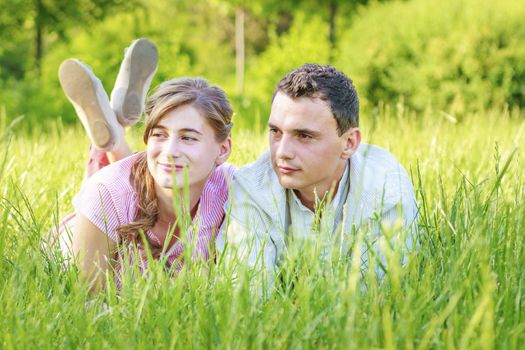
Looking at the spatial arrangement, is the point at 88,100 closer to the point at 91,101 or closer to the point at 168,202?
the point at 91,101

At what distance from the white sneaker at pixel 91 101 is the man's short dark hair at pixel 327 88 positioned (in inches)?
42.1

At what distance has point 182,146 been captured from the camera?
105 inches

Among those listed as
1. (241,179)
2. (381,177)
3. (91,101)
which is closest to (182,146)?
(241,179)

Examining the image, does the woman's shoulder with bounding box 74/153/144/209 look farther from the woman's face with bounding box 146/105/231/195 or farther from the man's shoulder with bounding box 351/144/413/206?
the man's shoulder with bounding box 351/144/413/206

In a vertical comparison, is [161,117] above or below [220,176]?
above

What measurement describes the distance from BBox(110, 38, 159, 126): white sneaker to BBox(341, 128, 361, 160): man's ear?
1283 millimetres

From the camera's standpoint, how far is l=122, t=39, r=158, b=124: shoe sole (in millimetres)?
3533

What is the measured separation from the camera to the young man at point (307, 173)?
8.13ft

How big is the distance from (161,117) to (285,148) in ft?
1.78

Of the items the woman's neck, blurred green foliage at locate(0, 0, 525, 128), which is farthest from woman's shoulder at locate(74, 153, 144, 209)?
blurred green foliage at locate(0, 0, 525, 128)

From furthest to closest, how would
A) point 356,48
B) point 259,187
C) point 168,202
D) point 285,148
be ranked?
point 356,48 → point 168,202 → point 259,187 → point 285,148

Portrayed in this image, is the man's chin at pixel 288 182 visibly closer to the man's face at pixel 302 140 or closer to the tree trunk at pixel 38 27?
the man's face at pixel 302 140

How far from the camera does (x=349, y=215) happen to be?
2.61 m

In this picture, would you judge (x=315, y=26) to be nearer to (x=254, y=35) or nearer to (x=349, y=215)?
(x=349, y=215)
